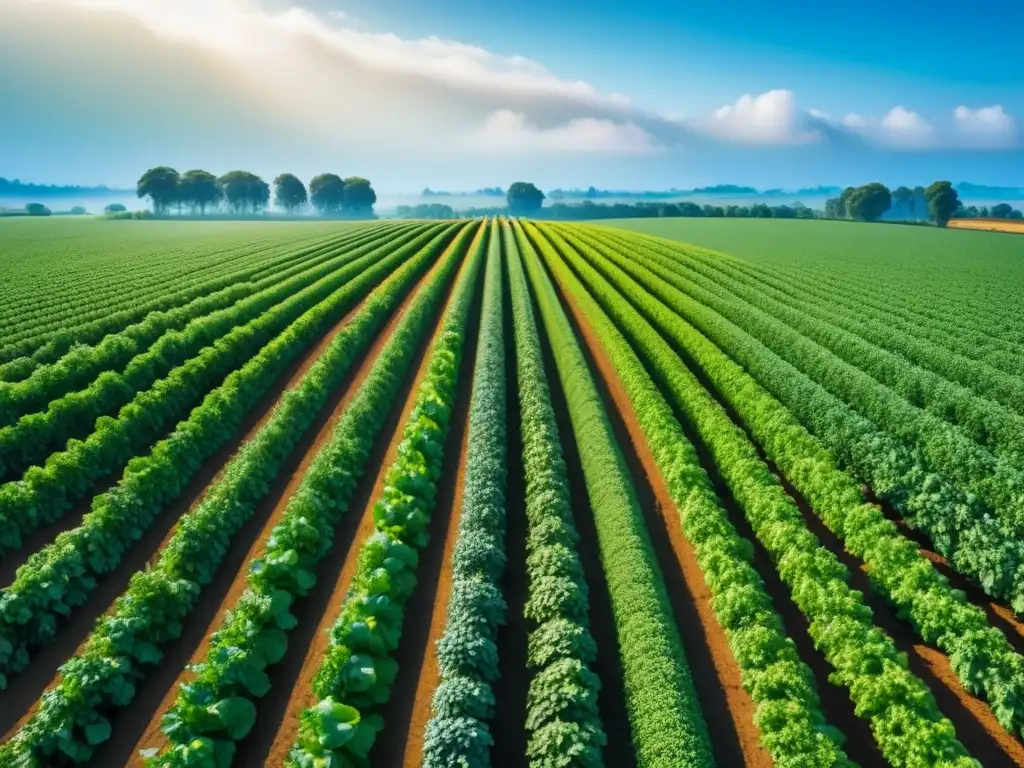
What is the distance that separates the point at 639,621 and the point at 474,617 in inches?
131

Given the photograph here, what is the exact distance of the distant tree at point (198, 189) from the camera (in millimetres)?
158375

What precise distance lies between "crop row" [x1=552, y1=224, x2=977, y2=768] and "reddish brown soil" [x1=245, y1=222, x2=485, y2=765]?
8.77m

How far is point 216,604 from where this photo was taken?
13.5 meters

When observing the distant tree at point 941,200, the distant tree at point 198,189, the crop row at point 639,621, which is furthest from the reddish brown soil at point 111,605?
the distant tree at point 198,189

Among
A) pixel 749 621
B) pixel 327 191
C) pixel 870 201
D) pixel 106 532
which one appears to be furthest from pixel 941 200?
pixel 327 191

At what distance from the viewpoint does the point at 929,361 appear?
25.2 meters

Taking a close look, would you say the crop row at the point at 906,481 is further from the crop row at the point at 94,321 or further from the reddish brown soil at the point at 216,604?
the crop row at the point at 94,321

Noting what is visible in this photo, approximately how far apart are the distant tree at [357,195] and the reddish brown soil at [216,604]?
18391cm

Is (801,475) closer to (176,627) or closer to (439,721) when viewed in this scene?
(439,721)

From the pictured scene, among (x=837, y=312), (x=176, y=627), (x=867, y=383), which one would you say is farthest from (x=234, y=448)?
(x=837, y=312)

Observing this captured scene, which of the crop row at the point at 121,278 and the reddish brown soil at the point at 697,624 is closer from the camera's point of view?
the reddish brown soil at the point at 697,624

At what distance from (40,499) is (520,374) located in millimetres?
16123

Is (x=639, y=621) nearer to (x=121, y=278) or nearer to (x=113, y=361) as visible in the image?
(x=113, y=361)

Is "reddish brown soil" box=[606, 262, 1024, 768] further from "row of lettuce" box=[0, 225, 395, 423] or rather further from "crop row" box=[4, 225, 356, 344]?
"crop row" box=[4, 225, 356, 344]
